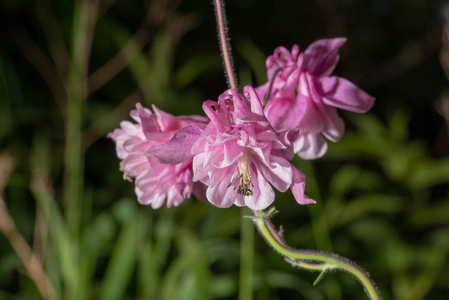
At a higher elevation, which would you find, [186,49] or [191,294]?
[186,49]

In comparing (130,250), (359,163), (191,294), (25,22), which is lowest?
(359,163)

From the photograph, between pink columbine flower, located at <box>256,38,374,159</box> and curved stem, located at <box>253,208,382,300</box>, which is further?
pink columbine flower, located at <box>256,38,374,159</box>

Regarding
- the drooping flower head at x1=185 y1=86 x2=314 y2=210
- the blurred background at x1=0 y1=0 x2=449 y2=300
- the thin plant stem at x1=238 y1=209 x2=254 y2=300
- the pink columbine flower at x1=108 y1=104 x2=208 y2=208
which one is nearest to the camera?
the drooping flower head at x1=185 y1=86 x2=314 y2=210

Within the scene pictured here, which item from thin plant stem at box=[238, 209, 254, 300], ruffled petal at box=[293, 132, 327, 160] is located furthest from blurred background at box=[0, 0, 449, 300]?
ruffled petal at box=[293, 132, 327, 160]

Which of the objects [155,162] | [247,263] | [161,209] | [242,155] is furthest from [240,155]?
[161,209]

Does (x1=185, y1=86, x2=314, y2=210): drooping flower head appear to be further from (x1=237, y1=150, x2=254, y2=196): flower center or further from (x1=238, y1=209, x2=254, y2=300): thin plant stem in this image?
(x1=238, y1=209, x2=254, y2=300): thin plant stem

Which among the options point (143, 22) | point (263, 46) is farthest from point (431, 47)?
point (143, 22)

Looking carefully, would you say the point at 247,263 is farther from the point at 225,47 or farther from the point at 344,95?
the point at 225,47

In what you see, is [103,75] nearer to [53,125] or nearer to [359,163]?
[53,125]

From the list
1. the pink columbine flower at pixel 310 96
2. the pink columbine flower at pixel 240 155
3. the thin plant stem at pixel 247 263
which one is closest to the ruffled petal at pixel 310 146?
the pink columbine flower at pixel 310 96
